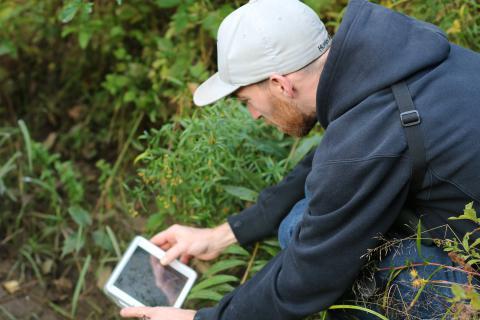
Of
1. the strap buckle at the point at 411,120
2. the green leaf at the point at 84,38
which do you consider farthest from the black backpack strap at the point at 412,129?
the green leaf at the point at 84,38

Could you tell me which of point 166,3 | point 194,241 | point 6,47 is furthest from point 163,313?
point 6,47

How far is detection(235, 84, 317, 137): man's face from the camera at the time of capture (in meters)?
1.99

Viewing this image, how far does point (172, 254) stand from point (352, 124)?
101 cm

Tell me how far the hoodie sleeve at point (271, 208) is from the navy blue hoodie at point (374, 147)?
499 mm

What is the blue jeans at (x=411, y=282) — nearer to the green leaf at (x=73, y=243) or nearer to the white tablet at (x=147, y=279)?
the white tablet at (x=147, y=279)

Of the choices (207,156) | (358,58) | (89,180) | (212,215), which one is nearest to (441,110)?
(358,58)

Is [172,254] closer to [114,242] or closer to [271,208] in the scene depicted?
[271,208]

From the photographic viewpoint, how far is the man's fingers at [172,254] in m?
2.43

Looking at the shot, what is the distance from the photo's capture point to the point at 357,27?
5.71ft

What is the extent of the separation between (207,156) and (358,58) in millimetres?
959

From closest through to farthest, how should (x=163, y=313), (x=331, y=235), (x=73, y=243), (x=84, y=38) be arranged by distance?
(x=331, y=235), (x=163, y=313), (x=73, y=243), (x=84, y=38)

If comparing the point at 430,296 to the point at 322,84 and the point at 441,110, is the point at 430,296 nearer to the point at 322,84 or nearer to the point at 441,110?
the point at 441,110

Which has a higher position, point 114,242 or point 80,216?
point 80,216

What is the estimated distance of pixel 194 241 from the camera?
248cm
